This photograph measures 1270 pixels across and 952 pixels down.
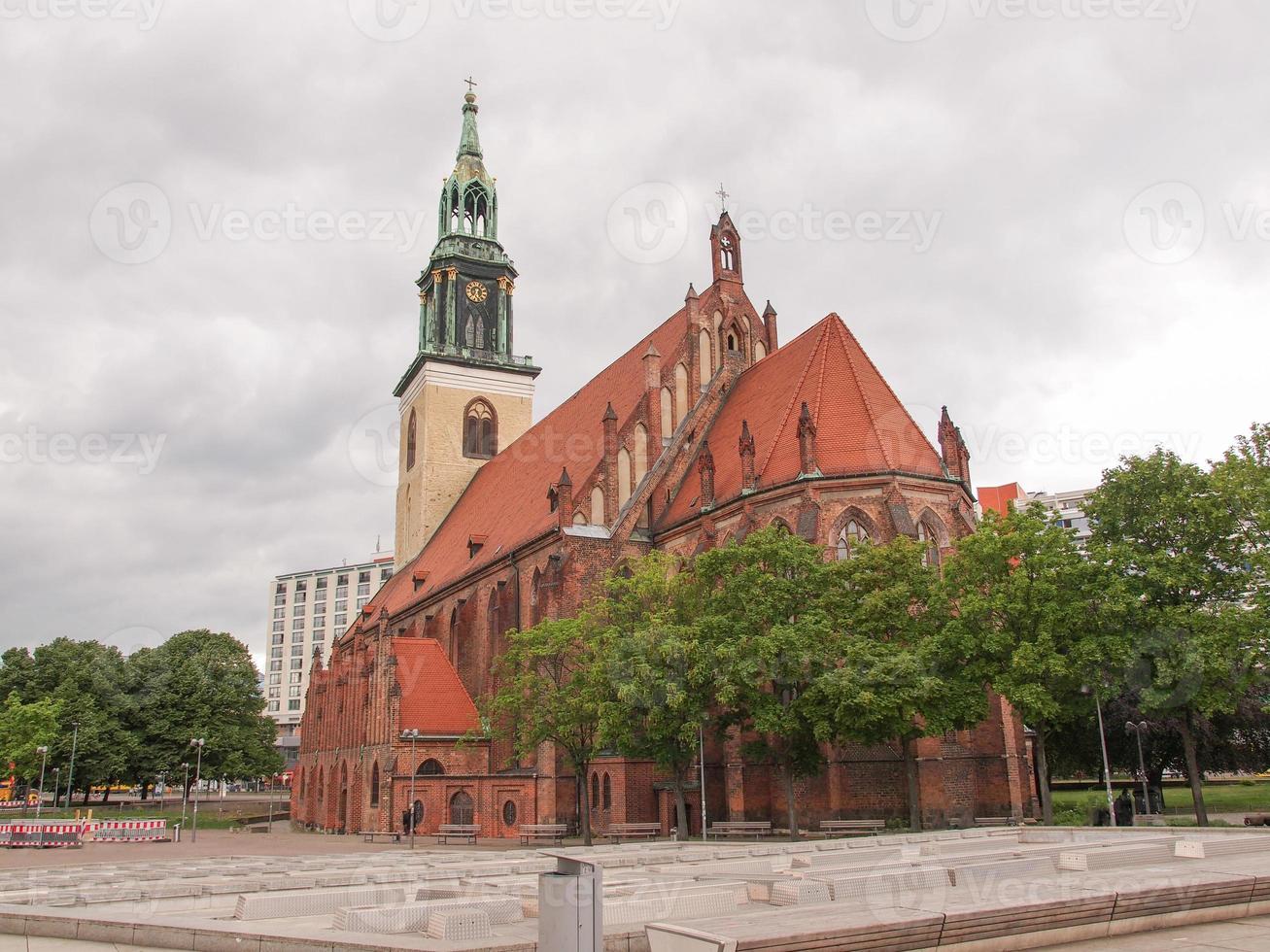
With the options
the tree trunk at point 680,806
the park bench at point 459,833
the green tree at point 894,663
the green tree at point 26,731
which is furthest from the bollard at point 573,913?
the green tree at point 26,731

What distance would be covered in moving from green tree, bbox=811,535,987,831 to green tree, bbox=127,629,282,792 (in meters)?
49.1

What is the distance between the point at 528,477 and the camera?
153ft

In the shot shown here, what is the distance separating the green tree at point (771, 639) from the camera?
80.7ft

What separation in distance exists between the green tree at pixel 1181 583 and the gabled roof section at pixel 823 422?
6126 millimetres

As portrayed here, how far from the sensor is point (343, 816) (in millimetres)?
43062

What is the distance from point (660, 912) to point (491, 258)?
167 ft

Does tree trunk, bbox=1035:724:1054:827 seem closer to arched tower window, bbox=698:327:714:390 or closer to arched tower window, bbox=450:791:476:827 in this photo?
arched tower window, bbox=698:327:714:390

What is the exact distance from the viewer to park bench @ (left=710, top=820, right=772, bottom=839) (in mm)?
28300

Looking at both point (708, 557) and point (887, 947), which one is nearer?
point (887, 947)

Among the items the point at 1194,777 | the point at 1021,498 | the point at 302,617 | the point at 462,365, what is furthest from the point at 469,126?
the point at 302,617

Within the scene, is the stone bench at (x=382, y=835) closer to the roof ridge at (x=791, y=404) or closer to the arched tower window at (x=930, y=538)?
the roof ridge at (x=791, y=404)

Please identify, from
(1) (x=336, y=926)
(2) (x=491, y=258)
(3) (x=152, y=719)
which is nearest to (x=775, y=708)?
(1) (x=336, y=926)

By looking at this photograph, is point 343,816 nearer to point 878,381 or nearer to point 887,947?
point 878,381

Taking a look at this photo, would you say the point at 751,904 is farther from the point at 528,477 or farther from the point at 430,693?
the point at 528,477
